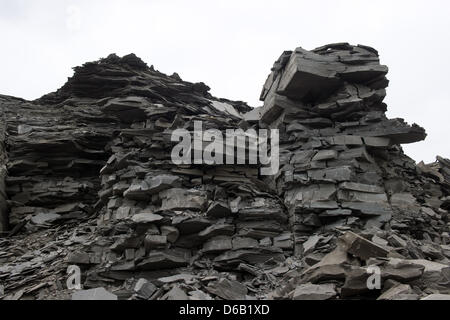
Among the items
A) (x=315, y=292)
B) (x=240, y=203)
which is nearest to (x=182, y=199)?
(x=240, y=203)

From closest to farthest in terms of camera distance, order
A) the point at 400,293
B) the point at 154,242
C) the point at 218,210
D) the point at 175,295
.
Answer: the point at 400,293 < the point at 175,295 < the point at 154,242 < the point at 218,210

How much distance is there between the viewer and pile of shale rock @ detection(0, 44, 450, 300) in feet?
33.0

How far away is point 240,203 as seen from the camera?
45.8 ft

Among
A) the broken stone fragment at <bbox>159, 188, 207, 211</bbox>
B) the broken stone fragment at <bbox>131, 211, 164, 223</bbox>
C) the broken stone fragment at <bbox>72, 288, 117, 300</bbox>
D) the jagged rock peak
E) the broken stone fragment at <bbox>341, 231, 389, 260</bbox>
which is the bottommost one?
the broken stone fragment at <bbox>72, 288, 117, 300</bbox>

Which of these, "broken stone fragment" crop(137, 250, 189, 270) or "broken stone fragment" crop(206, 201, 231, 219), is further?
"broken stone fragment" crop(206, 201, 231, 219)

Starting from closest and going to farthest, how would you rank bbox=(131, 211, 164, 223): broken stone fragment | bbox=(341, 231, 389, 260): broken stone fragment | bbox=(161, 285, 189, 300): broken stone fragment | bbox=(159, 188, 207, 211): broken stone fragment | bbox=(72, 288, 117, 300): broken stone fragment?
bbox=(161, 285, 189, 300): broken stone fragment → bbox=(341, 231, 389, 260): broken stone fragment → bbox=(72, 288, 117, 300): broken stone fragment → bbox=(131, 211, 164, 223): broken stone fragment → bbox=(159, 188, 207, 211): broken stone fragment

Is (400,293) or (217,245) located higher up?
(400,293)

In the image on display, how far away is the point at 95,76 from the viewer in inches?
920

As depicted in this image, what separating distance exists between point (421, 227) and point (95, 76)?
19.9m

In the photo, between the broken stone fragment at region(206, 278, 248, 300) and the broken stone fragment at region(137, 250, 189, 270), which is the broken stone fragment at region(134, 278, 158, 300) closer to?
the broken stone fragment at region(206, 278, 248, 300)

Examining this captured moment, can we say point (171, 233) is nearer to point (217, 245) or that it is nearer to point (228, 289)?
point (217, 245)

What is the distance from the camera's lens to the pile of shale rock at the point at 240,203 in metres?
10.1

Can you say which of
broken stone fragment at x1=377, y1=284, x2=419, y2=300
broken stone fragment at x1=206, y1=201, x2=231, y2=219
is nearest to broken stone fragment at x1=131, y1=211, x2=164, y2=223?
broken stone fragment at x1=206, y1=201, x2=231, y2=219
